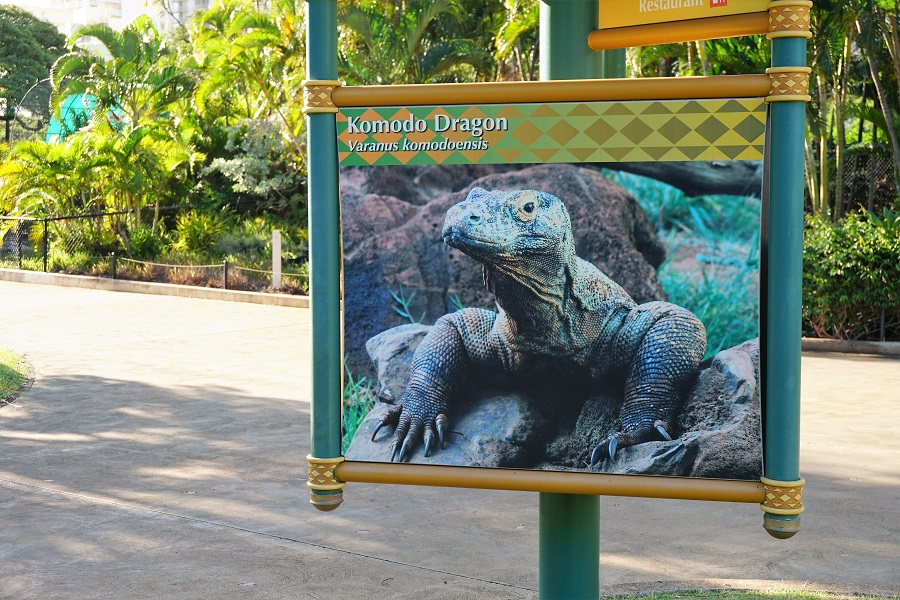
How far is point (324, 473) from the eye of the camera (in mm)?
3463

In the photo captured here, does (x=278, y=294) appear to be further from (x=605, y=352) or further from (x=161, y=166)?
(x=605, y=352)

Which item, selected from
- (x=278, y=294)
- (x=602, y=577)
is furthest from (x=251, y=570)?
(x=278, y=294)

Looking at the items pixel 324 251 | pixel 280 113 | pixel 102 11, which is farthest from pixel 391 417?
pixel 102 11

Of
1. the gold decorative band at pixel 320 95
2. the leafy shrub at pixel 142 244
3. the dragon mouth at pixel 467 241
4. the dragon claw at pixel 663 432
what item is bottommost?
the dragon claw at pixel 663 432

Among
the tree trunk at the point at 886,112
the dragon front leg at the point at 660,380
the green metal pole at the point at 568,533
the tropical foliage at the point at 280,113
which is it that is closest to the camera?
the dragon front leg at the point at 660,380

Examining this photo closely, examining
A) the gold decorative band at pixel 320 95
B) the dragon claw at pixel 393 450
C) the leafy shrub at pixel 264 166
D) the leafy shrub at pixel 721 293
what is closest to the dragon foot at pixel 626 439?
the leafy shrub at pixel 721 293

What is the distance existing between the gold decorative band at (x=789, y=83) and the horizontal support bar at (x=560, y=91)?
3 centimetres

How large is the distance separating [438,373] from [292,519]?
331cm

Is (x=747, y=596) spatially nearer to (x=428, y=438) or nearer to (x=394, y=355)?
(x=428, y=438)

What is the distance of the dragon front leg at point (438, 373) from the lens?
3.37 meters

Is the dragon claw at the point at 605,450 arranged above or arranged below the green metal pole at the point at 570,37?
below

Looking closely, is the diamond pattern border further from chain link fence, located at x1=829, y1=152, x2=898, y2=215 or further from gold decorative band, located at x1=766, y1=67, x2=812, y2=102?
chain link fence, located at x1=829, y1=152, x2=898, y2=215

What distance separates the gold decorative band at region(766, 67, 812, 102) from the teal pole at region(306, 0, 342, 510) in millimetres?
1345

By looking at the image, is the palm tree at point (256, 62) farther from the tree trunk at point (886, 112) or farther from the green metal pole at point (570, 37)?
the green metal pole at point (570, 37)
